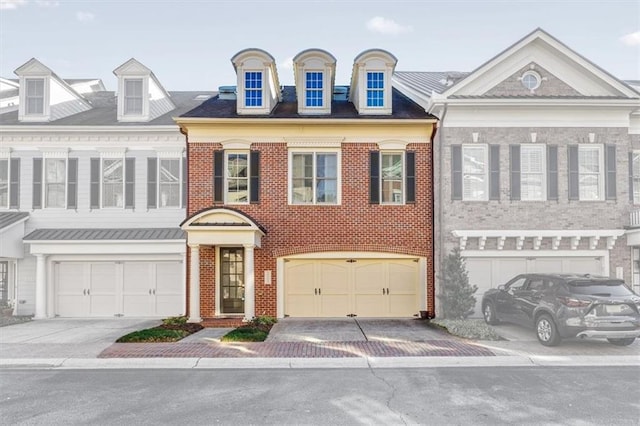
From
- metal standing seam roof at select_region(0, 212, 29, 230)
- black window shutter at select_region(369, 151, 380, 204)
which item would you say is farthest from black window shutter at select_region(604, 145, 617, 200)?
metal standing seam roof at select_region(0, 212, 29, 230)

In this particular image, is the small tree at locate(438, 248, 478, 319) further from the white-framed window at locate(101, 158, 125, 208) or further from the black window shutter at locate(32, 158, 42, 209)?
the black window shutter at locate(32, 158, 42, 209)

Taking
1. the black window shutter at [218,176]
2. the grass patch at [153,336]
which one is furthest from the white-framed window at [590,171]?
the grass patch at [153,336]

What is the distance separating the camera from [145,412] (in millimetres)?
6906

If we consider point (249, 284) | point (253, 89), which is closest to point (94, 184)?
point (253, 89)

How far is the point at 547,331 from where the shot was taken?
11016 mm

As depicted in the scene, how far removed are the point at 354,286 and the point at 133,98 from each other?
11.3 m

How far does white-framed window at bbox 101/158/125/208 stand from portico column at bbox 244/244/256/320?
587 cm

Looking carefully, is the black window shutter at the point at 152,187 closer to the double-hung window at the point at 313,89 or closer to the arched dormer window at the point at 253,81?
the arched dormer window at the point at 253,81

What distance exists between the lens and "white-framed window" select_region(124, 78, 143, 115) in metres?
17.6

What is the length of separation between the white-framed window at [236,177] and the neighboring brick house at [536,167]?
6.72 metres

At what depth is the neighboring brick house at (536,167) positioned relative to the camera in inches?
595

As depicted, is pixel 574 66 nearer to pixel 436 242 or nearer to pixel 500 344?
pixel 436 242

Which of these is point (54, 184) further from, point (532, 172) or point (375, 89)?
point (532, 172)

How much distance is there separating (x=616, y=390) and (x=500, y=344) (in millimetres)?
3353
